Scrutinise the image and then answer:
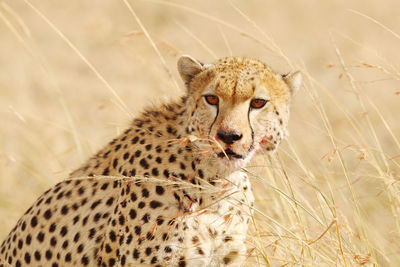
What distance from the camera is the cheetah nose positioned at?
95.5 inches

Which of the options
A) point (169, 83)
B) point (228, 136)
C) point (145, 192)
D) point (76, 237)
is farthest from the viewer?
point (169, 83)

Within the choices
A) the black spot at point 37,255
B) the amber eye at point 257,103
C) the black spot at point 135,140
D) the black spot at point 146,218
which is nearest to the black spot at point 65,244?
the black spot at point 37,255

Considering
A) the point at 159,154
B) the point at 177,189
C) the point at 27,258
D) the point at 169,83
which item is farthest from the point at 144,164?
the point at 169,83

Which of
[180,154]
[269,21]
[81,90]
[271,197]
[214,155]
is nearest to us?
[214,155]

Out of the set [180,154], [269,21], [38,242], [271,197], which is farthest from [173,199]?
[269,21]

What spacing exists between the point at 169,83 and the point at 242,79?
38.9 inches

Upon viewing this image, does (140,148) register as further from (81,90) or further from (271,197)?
(81,90)

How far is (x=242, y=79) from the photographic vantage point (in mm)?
2566

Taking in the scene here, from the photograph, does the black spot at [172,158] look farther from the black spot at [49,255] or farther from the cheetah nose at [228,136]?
the black spot at [49,255]

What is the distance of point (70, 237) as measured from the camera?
2.78 m

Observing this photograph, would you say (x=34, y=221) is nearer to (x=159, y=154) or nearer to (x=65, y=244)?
(x=65, y=244)

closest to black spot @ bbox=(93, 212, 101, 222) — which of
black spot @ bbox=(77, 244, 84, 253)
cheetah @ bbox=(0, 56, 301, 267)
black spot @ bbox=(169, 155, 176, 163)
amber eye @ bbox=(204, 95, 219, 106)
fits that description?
cheetah @ bbox=(0, 56, 301, 267)

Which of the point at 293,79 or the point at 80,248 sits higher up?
the point at 293,79

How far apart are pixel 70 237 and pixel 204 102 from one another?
29.8 inches
